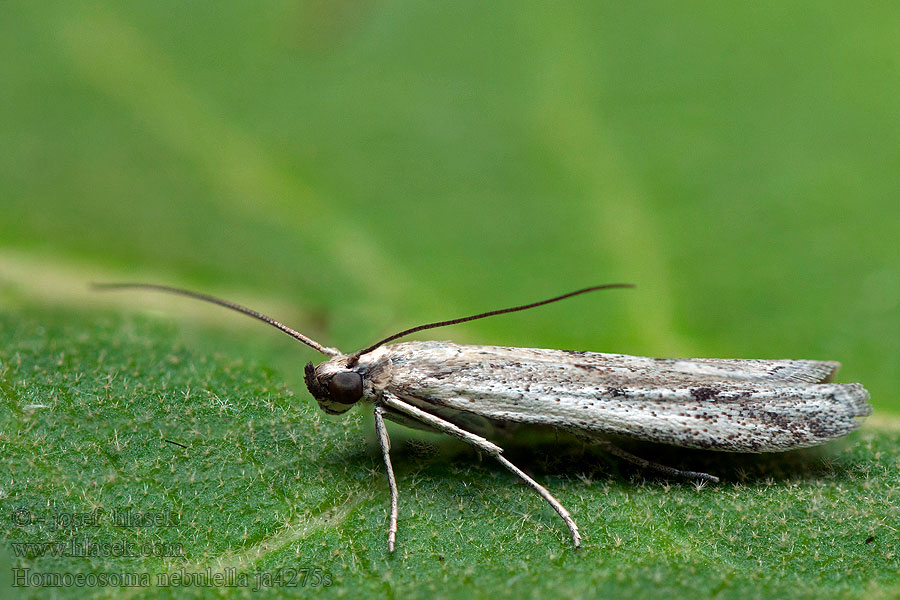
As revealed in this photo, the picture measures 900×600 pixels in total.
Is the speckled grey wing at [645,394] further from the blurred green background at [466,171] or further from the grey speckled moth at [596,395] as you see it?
the blurred green background at [466,171]

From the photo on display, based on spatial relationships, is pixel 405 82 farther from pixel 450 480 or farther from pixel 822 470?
pixel 822 470

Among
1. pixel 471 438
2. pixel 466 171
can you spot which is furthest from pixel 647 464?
pixel 466 171

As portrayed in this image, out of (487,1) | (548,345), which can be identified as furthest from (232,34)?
(548,345)

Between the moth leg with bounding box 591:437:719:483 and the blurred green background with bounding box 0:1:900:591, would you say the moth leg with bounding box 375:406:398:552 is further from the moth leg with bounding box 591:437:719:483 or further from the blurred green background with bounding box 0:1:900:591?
the moth leg with bounding box 591:437:719:483

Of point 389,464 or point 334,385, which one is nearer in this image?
point 389,464

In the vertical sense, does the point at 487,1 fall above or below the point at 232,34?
above

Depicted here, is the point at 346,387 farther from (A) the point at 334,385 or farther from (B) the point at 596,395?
(B) the point at 596,395

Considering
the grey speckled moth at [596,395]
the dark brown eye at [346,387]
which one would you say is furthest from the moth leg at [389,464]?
the dark brown eye at [346,387]
